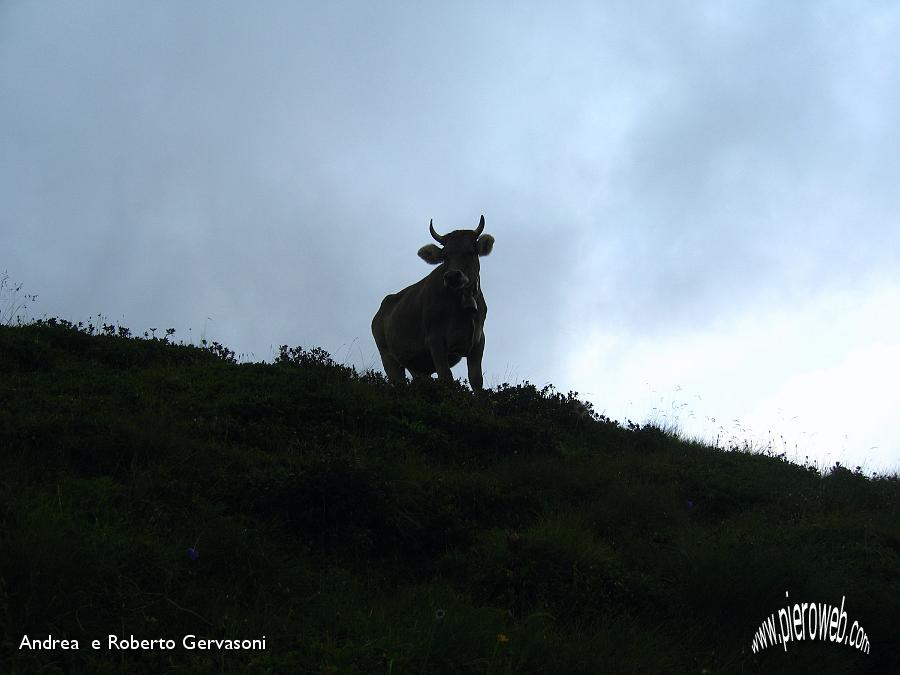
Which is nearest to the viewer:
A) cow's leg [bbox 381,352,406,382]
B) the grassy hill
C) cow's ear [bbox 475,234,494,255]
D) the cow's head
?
the grassy hill

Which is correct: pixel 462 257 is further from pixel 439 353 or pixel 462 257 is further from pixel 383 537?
pixel 383 537

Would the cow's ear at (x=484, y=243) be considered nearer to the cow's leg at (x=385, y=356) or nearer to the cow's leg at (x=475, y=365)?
the cow's leg at (x=475, y=365)

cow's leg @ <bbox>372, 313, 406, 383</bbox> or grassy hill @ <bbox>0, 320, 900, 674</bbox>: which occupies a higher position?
cow's leg @ <bbox>372, 313, 406, 383</bbox>

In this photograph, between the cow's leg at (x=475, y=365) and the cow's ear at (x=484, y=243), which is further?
the cow's ear at (x=484, y=243)

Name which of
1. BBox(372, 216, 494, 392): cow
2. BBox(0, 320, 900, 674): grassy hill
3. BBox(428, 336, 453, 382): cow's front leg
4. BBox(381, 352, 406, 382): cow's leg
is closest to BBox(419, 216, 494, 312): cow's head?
BBox(372, 216, 494, 392): cow

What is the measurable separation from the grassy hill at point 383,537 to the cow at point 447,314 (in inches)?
104

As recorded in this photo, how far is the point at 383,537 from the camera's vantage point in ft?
20.4

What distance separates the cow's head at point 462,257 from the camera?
1199 centimetres

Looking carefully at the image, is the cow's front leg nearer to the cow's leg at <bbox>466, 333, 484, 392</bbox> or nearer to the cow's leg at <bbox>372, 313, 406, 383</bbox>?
the cow's leg at <bbox>466, 333, 484, 392</bbox>

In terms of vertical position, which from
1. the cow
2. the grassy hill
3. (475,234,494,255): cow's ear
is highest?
(475,234,494,255): cow's ear

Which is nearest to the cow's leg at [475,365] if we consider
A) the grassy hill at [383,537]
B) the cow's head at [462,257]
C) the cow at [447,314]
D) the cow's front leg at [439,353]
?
the cow at [447,314]

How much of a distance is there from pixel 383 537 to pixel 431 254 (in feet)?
24.0

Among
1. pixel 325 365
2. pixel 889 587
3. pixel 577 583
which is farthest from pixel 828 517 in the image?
pixel 325 365

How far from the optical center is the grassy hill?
450 centimetres
